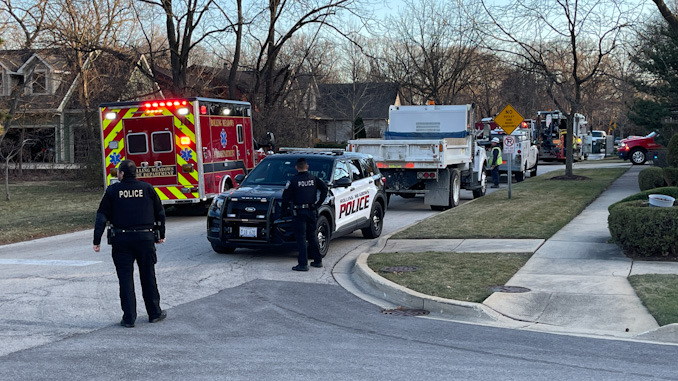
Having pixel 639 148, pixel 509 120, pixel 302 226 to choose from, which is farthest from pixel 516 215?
pixel 639 148

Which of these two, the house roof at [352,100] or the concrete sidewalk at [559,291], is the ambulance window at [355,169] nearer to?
the concrete sidewalk at [559,291]

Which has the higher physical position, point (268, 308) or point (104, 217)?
point (104, 217)

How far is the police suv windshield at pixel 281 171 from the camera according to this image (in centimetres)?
1291

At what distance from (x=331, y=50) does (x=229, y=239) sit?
151ft

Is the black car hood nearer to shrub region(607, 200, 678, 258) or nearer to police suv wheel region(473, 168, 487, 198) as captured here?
shrub region(607, 200, 678, 258)

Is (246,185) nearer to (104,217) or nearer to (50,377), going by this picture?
(104,217)

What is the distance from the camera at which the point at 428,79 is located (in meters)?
45.5

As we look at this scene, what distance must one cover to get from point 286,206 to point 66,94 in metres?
28.8

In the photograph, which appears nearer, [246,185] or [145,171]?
[246,185]

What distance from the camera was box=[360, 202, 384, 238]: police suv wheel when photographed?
1441 cm

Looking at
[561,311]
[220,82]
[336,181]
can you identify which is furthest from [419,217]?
[220,82]

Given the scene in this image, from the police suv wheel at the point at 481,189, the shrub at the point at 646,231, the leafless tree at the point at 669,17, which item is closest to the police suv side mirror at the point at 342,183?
the shrub at the point at 646,231

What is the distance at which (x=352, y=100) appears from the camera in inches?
2251

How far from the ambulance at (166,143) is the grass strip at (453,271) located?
689 centimetres
